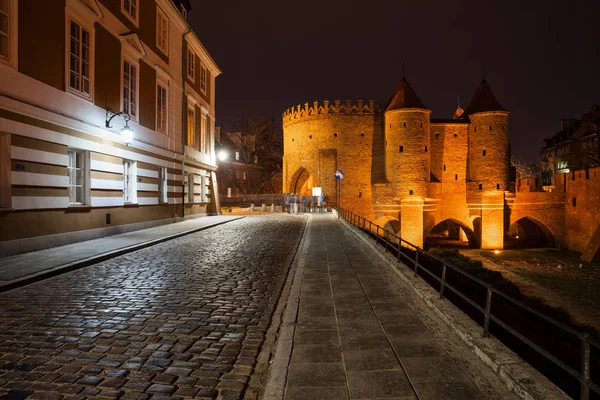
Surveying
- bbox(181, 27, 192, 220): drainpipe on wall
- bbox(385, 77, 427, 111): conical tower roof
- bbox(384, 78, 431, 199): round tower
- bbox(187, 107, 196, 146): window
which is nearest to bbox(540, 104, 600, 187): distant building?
bbox(384, 78, 431, 199): round tower

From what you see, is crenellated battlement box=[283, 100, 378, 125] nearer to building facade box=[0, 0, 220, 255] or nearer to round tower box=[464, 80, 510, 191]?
round tower box=[464, 80, 510, 191]

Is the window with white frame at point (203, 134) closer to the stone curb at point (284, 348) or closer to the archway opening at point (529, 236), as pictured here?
the stone curb at point (284, 348)

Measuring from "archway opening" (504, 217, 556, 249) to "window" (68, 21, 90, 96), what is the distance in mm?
39468

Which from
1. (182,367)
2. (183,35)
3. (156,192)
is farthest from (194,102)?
(182,367)

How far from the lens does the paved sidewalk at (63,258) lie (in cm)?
742

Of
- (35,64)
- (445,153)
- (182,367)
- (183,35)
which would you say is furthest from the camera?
(445,153)

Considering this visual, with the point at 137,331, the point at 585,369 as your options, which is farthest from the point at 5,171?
the point at 585,369

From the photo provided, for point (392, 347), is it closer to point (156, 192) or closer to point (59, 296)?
point (59, 296)

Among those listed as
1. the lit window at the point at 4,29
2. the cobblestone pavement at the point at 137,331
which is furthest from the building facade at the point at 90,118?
the cobblestone pavement at the point at 137,331

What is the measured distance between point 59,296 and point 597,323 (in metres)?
20.0

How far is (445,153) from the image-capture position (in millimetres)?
→ 41406

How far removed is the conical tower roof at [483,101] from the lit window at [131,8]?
34003 millimetres

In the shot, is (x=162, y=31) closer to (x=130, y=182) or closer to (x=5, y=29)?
(x=130, y=182)

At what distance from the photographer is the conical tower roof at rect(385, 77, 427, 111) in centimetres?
3969
